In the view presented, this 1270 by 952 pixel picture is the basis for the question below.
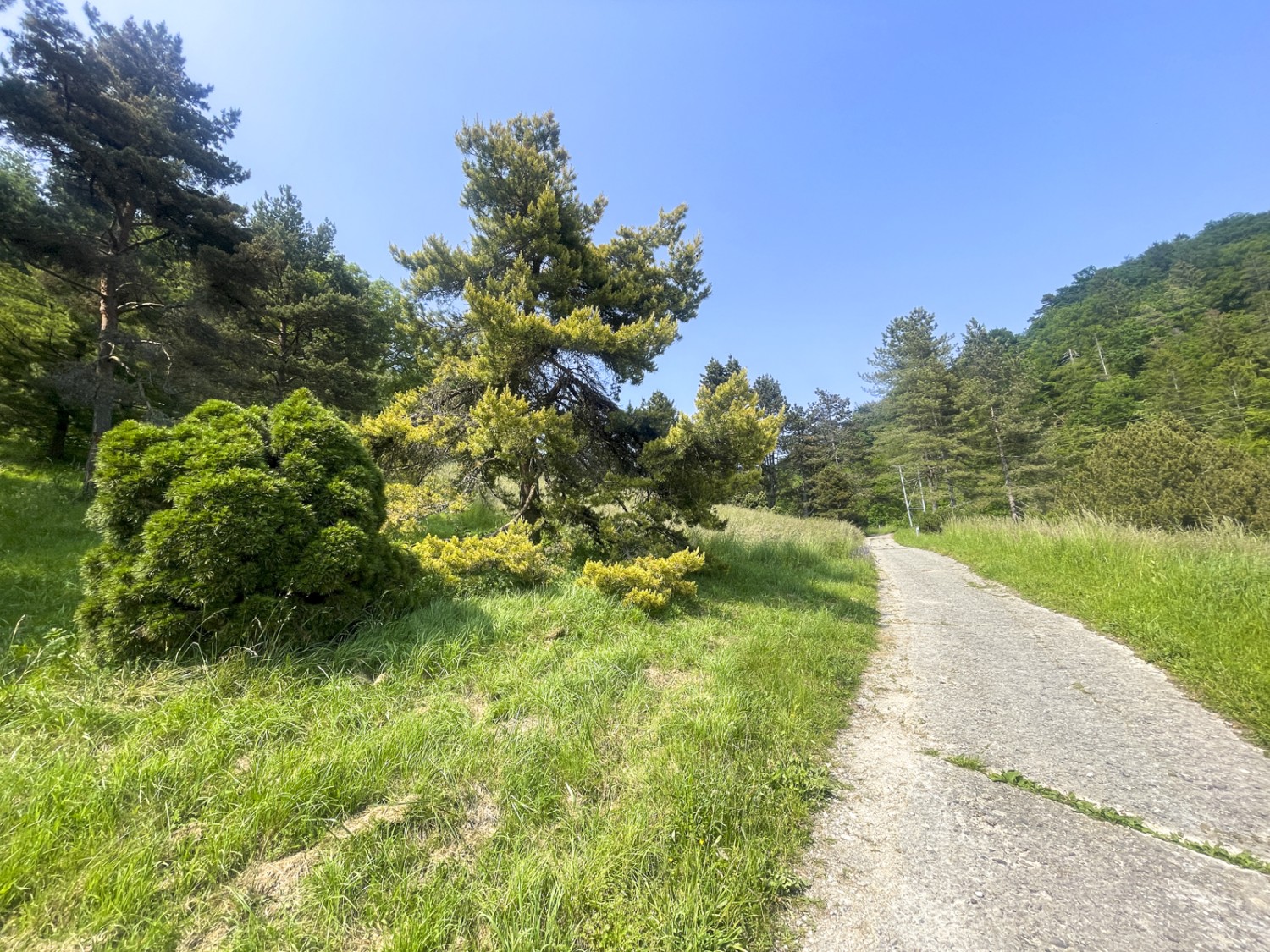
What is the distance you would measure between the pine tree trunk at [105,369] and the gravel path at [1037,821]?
14.5 m

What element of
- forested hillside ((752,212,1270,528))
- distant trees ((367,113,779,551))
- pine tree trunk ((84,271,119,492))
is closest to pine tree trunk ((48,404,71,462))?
pine tree trunk ((84,271,119,492))

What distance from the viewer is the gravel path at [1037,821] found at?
5.64 ft

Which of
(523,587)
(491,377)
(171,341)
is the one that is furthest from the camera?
(171,341)

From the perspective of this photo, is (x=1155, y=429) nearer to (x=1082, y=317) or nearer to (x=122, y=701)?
(x=122, y=701)

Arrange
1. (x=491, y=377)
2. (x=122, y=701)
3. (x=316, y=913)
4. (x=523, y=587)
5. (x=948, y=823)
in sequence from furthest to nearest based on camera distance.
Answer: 1. (x=491, y=377)
2. (x=523, y=587)
3. (x=122, y=701)
4. (x=948, y=823)
5. (x=316, y=913)

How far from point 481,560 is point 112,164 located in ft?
39.3

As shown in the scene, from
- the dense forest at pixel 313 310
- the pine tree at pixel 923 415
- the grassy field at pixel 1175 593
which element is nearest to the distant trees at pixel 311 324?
the dense forest at pixel 313 310

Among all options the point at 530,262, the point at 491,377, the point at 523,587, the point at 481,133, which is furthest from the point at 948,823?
the point at 481,133

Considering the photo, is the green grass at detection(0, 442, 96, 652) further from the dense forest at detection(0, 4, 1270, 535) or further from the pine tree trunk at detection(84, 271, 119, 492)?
the dense forest at detection(0, 4, 1270, 535)

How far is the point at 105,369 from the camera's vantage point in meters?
9.74

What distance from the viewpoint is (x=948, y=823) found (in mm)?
2303

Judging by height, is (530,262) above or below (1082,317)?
below

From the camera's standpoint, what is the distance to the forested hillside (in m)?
13.1

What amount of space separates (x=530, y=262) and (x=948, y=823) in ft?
30.8
